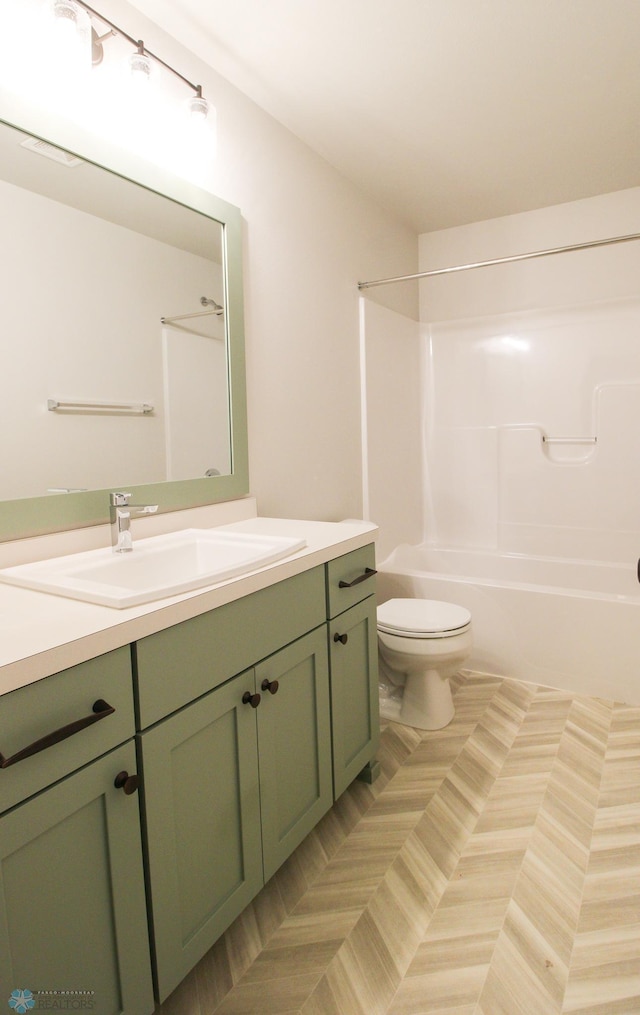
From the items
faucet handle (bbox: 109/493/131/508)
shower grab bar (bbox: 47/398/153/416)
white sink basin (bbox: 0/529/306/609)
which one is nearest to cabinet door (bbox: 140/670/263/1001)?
white sink basin (bbox: 0/529/306/609)

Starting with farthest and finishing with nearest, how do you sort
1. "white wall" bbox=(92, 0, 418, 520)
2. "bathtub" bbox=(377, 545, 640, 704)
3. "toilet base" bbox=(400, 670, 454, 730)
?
"bathtub" bbox=(377, 545, 640, 704), "toilet base" bbox=(400, 670, 454, 730), "white wall" bbox=(92, 0, 418, 520)

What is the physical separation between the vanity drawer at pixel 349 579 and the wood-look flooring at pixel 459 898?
655 millimetres

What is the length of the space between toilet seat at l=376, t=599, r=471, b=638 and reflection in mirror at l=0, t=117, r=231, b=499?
90 cm

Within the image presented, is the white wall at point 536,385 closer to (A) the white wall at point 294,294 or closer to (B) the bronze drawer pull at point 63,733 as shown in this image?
(A) the white wall at point 294,294

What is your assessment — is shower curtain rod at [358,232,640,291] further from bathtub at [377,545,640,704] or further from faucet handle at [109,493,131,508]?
faucet handle at [109,493,131,508]

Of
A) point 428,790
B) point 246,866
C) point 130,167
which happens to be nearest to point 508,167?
point 130,167

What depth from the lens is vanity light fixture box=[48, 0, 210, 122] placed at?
1.32 meters

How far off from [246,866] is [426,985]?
44cm

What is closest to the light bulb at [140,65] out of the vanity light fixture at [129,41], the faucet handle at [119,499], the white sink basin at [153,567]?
the vanity light fixture at [129,41]

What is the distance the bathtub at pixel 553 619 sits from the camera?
241cm

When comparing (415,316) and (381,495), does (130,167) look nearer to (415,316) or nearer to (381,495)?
(381,495)

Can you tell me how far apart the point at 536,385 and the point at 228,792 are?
→ 8.89ft

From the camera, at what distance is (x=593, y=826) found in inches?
67.1

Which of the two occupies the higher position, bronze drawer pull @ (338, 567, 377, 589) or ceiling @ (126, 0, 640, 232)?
ceiling @ (126, 0, 640, 232)
